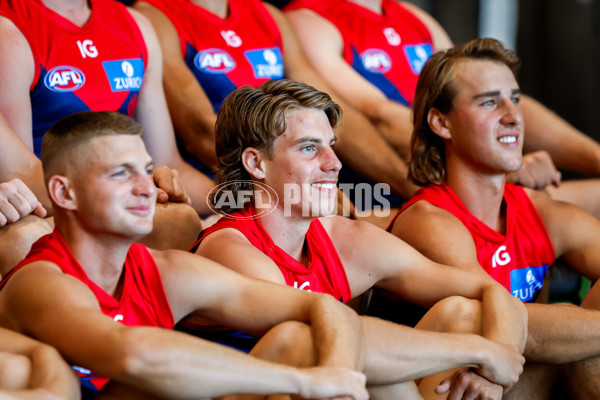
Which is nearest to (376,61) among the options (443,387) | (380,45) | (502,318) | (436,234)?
(380,45)

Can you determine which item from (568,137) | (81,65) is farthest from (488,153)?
(81,65)

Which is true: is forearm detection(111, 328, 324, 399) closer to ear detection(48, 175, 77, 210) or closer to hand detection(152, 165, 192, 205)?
ear detection(48, 175, 77, 210)

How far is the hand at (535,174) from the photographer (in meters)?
2.81

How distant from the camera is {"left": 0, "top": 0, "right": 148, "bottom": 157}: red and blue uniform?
7.85 ft

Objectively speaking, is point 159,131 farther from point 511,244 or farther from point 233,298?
point 511,244

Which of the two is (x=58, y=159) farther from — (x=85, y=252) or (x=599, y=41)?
(x=599, y=41)

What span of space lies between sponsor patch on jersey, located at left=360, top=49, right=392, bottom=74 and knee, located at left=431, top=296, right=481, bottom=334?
1440 millimetres

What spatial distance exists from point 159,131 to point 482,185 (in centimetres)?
95

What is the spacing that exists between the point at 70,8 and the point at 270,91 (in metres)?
0.72

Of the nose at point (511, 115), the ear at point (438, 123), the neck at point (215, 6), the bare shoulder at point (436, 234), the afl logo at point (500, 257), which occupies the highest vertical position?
the neck at point (215, 6)

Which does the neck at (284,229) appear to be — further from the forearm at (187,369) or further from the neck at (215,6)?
the neck at (215,6)

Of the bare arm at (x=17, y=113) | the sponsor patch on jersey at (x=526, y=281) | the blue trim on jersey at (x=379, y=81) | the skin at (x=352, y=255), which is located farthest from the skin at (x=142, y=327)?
the blue trim on jersey at (x=379, y=81)

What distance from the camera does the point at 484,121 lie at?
8.23ft

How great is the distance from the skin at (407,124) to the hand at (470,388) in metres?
1.07
